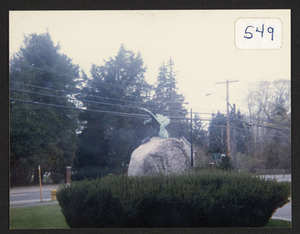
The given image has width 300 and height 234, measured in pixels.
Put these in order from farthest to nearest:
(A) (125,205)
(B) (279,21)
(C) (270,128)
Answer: (C) (270,128), (B) (279,21), (A) (125,205)

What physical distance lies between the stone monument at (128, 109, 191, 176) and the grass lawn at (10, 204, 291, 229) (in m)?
1.55

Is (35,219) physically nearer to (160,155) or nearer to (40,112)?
(40,112)

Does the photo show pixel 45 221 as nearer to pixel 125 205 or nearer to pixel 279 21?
pixel 125 205

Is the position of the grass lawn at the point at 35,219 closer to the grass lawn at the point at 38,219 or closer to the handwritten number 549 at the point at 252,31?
the grass lawn at the point at 38,219

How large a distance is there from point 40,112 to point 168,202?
2.84 m

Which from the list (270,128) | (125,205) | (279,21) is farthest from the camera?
(270,128)

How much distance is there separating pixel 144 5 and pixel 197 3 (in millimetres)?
949

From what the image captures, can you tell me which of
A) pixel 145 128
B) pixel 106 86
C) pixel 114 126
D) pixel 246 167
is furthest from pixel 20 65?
pixel 246 167

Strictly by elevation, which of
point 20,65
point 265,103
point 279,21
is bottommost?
point 265,103

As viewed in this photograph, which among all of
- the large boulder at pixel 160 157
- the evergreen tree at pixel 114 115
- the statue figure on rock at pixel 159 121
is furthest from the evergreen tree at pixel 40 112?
the statue figure on rock at pixel 159 121

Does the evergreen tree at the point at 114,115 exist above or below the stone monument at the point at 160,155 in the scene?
above

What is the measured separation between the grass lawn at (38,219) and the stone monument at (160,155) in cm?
155

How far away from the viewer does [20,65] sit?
673 centimetres

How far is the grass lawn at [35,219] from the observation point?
21.2 ft
